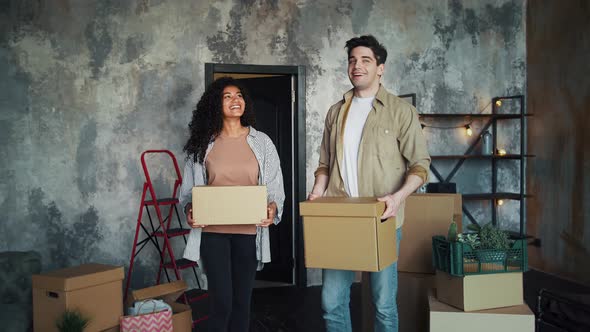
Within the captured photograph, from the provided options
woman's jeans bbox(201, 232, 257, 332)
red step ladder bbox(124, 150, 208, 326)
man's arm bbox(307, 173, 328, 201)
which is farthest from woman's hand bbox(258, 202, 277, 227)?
red step ladder bbox(124, 150, 208, 326)

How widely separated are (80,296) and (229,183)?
3.46ft

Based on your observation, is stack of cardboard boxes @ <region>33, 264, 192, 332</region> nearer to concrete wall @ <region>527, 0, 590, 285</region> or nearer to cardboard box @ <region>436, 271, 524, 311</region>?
cardboard box @ <region>436, 271, 524, 311</region>

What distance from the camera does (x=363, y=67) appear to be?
2.42m

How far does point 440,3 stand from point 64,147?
375 centimetres

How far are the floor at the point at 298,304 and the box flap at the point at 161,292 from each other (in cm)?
48

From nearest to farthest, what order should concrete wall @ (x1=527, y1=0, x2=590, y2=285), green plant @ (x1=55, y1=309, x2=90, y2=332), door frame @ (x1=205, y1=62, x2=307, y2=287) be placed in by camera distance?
green plant @ (x1=55, y1=309, x2=90, y2=332), concrete wall @ (x1=527, y1=0, x2=590, y2=285), door frame @ (x1=205, y1=62, x2=307, y2=287)

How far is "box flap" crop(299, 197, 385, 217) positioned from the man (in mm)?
210

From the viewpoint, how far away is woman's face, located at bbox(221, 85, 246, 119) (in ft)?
9.13

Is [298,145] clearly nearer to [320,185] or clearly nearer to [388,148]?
[320,185]

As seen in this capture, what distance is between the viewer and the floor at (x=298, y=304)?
12.8ft

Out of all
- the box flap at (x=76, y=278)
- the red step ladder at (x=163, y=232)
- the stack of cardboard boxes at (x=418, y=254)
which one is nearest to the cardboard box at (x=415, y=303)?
the stack of cardboard boxes at (x=418, y=254)

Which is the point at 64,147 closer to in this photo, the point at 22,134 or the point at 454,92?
the point at 22,134

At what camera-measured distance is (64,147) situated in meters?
4.71

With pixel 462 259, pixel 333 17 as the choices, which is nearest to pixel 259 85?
pixel 333 17
